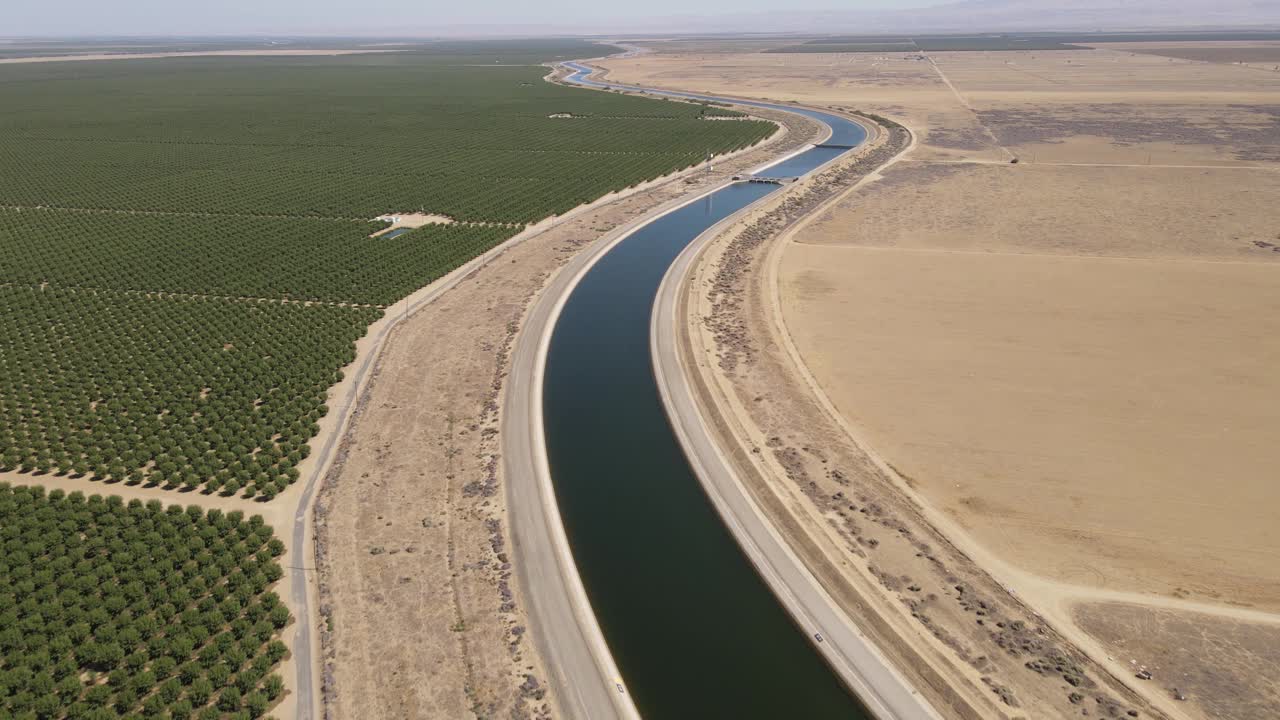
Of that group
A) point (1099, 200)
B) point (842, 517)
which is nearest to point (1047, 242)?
point (1099, 200)

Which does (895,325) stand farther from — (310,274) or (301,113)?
(301,113)

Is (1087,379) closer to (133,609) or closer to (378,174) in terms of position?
(133,609)

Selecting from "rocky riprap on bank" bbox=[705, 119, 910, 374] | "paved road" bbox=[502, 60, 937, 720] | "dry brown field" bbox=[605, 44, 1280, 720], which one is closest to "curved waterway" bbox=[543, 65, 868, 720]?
"paved road" bbox=[502, 60, 937, 720]

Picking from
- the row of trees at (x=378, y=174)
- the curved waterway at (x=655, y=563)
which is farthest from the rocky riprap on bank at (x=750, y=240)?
the row of trees at (x=378, y=174)

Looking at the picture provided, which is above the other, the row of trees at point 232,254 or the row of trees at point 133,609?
the row of trees at point 232,254

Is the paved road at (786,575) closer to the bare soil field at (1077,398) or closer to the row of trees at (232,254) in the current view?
the bare soil field at (1077,398)

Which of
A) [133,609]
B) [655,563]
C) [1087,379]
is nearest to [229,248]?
[133,609]

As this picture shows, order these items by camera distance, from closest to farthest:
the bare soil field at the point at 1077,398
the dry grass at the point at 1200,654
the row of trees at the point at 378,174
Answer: the dry grass at the point at 1200,654 → the bare soil field at the point at 1077,398 → the row of trees at the point at 378,174
